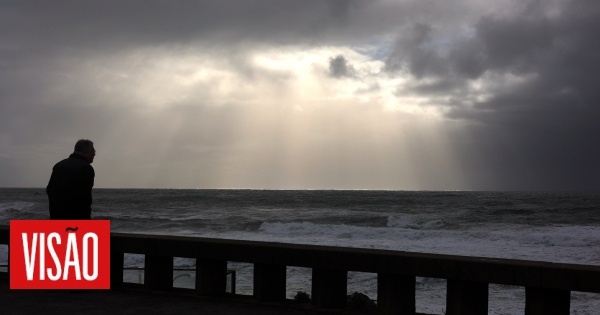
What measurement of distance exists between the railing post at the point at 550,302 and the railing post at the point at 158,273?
329 centimetres

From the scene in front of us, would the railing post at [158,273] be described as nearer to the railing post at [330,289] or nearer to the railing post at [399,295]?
the railing post at [330,289]

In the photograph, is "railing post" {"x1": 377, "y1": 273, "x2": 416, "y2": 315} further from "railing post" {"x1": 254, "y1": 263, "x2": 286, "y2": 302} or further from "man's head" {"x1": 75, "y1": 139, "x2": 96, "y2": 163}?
"man's head" {"x1": 75, "y1": 139, "x2": 96, "y2": 163}

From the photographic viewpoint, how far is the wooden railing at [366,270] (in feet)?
14.7

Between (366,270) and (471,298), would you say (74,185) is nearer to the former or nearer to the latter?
(366,270)

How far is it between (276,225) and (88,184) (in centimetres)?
3517

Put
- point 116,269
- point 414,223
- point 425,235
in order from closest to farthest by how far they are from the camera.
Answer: point 116,269 → point 425,235 → point 414,223

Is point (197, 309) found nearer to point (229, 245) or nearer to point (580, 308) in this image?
point (229, 245)

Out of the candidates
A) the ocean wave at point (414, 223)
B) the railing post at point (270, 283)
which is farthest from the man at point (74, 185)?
the ocean wave at point (414, 223)

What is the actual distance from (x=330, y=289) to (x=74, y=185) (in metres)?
2.62

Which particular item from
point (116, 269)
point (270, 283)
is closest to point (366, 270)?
point (270, 283)

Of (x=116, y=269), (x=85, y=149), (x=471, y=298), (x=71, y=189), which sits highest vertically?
(x=85, y=149)

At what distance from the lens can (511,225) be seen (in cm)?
4094

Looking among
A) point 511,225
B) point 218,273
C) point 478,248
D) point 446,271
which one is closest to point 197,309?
point 218,273

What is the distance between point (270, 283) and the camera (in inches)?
220
